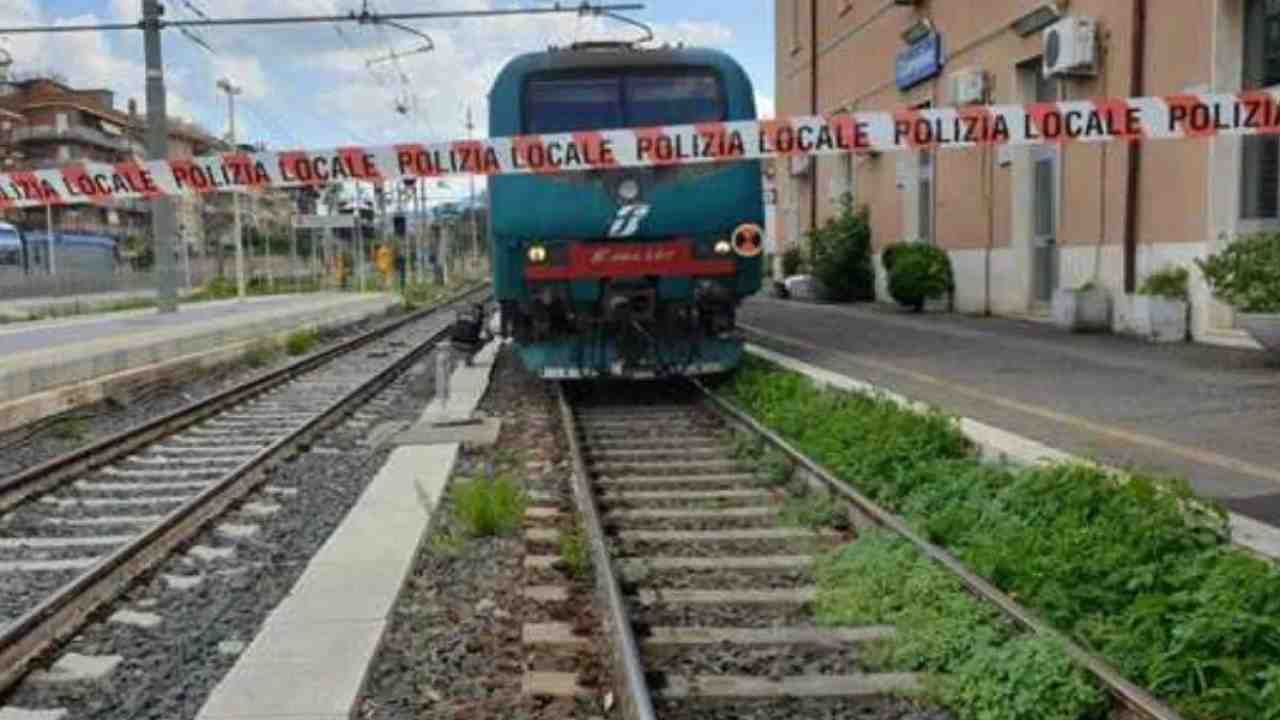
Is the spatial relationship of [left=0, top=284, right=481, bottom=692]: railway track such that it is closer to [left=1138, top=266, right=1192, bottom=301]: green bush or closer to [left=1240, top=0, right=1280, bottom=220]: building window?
[left=1138, top=266, right=1192, bottom=301]: green bush

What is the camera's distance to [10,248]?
56344 millimetres

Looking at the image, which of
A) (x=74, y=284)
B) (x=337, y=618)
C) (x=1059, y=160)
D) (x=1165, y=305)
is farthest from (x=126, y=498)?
(x=74, y=284)

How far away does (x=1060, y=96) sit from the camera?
2038cm

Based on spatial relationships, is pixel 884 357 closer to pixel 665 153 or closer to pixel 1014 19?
pixel 665 153

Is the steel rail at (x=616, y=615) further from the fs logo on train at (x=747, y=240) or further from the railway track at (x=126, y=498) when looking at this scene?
the fs logo on train at (x=747, y=240)

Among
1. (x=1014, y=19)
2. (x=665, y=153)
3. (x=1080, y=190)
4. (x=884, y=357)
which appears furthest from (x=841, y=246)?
(x=665, y=153)

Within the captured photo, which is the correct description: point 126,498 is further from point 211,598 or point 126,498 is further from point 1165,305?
point 1165,305

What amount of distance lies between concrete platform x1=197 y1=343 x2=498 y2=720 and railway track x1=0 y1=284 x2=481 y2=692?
886mm

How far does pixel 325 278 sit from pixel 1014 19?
→ 50.4m

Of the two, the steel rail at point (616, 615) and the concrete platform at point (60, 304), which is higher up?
the steel rail at point (616, 615)

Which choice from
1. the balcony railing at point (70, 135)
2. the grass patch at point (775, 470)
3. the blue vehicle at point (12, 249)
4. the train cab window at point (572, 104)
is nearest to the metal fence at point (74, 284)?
the blue vehicle at point (12, 249)

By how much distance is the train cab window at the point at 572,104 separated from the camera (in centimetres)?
1384

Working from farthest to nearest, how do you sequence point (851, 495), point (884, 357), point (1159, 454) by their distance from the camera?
1. point (884, 357)
2. point (1159, 454)
3. point (851, 495)

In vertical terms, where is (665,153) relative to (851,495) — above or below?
above
